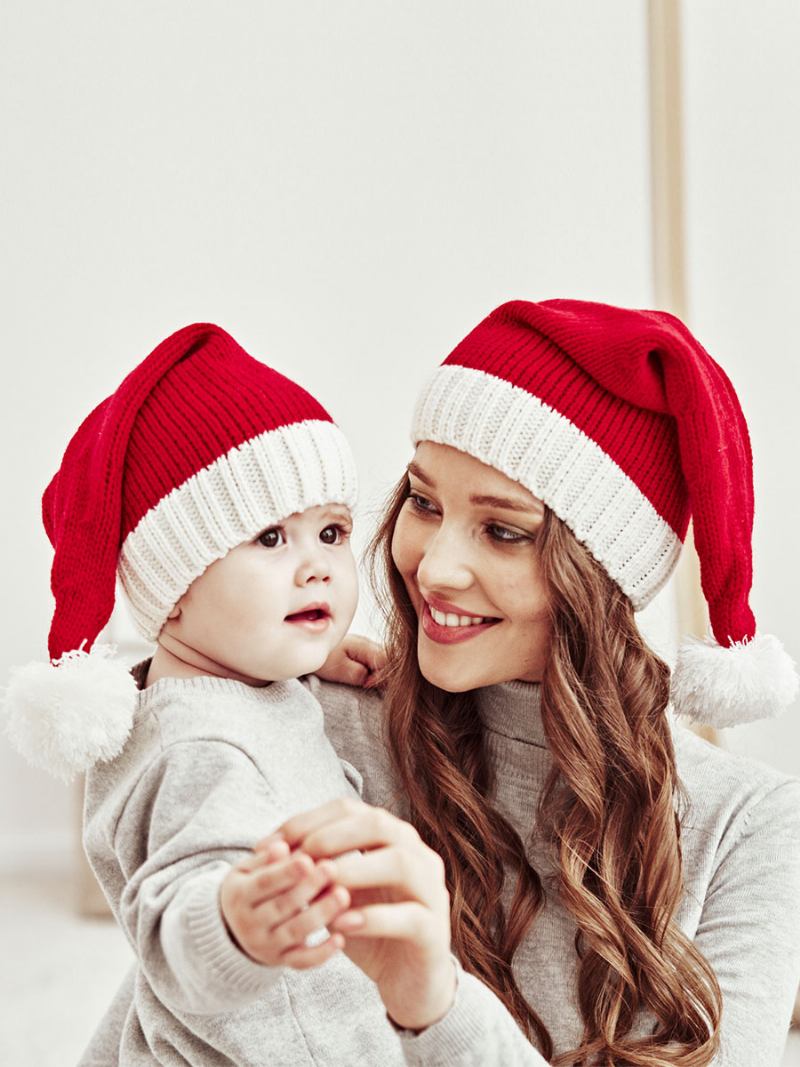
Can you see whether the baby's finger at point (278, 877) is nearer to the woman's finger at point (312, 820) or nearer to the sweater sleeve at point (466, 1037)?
the woman's finger at point (312, 820)

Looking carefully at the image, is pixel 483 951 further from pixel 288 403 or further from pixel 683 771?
pixel 288 403

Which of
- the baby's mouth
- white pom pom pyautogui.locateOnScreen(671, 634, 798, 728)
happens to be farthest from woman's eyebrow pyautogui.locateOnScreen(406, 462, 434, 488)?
white pom pom pyautogui.locateOnScreen(671, 634, 798, 728)

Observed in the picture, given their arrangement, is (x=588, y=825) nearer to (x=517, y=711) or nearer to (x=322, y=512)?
(x=517, y=711)

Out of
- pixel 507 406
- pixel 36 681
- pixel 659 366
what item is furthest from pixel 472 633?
pixel 36 681

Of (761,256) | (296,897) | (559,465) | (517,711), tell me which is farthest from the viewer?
(761,256)

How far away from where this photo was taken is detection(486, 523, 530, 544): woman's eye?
4.62 ft

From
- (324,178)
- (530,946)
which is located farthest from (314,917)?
(324,178)

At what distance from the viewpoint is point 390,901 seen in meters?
0.96

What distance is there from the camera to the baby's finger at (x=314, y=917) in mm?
846

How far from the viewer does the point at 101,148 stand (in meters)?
3.29

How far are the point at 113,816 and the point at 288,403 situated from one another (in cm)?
44

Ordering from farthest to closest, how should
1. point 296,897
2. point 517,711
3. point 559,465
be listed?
1. point 517,711
2. point 559,465
3. point 296,897

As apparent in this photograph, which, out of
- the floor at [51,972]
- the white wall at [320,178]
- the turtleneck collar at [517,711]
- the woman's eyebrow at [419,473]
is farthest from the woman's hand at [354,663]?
the white wall at [320,178]

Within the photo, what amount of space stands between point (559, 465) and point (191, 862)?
1.96 feet
